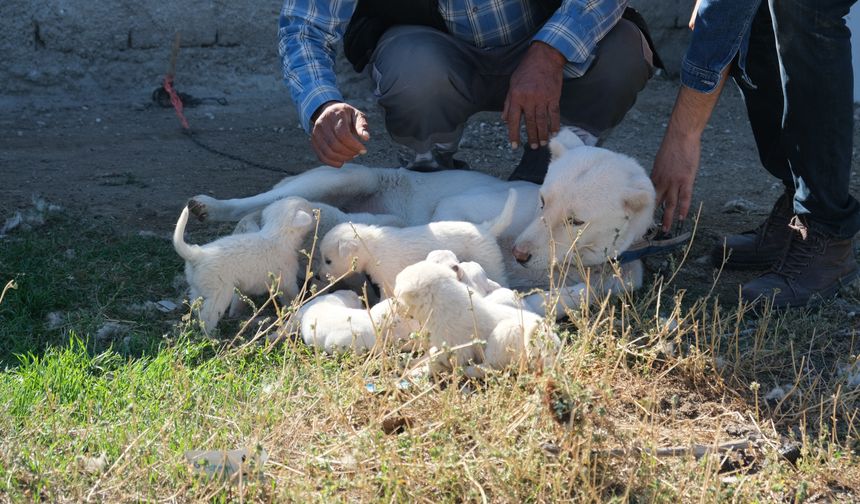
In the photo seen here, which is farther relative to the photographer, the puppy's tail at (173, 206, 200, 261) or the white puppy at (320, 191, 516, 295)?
the white puppy at (320, 191, 516, 295)

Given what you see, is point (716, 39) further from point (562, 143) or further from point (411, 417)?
point (411, 417)

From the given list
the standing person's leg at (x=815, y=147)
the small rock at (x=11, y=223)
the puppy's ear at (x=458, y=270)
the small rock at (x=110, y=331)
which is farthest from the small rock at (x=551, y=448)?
the small rock at (x=11, y=223)

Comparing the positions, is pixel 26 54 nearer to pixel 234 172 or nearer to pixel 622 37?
pixel 234 172

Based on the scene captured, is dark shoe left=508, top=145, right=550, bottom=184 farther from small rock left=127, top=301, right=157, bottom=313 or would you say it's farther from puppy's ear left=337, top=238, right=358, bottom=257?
small rock left=127, top=301, right=157, bottom=313

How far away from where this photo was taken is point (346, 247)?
3318 mm

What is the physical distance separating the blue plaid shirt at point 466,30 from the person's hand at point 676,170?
1.98 feet

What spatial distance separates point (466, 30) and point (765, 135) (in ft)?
4.50

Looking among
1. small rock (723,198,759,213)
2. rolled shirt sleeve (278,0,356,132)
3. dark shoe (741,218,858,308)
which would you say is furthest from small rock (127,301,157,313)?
small rock (723,198,759,213)

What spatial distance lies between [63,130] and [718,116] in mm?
4411

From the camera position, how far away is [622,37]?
162 inches

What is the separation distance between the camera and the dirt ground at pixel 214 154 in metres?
4.59

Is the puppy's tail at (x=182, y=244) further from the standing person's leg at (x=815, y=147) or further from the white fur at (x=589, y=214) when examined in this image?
the standing person's leg at (x=815, y=147)

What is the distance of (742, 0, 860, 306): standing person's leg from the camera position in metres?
3.23

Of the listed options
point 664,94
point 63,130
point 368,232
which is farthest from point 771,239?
point 63,130
